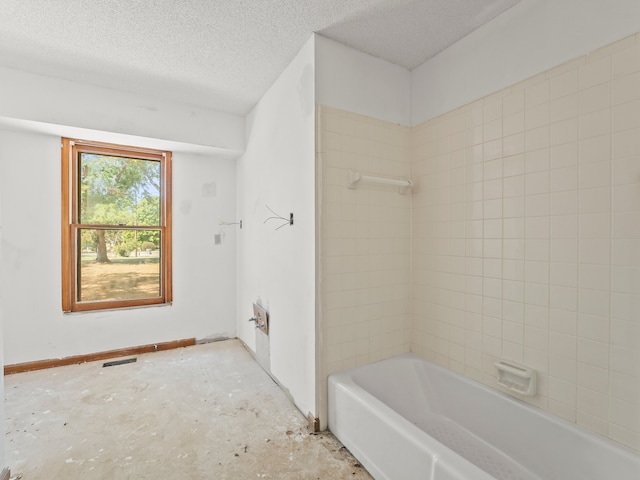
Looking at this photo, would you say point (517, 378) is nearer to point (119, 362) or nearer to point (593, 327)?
point (593, 327)

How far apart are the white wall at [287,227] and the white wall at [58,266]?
0.55m

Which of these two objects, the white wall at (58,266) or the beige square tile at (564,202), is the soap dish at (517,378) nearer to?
the beige square tile at (564,202)

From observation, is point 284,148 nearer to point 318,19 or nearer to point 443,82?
point 318,19

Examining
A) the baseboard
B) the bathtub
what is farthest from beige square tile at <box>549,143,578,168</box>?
the baseboard

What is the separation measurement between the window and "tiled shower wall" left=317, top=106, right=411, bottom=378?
2041mm

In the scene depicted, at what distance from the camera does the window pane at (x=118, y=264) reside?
111 inches

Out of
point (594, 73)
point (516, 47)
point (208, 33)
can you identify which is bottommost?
point (594, 73)

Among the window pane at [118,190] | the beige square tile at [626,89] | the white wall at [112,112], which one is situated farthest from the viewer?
the window pane at [118,190]

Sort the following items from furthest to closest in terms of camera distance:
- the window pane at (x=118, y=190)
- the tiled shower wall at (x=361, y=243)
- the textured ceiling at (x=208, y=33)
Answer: the window pane at (x=118, y=190) → the tiled shower wall at (x=361, y=243) → the textured ceiling at (x=208, y=33)

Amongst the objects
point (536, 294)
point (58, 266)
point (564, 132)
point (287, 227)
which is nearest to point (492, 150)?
point (564, 132)

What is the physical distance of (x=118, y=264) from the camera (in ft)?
9.68

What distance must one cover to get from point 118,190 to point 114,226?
36cm

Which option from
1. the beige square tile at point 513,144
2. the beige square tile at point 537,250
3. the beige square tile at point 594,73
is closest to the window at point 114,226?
the beige square tile at point 513,144

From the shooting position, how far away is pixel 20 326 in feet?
8.38
